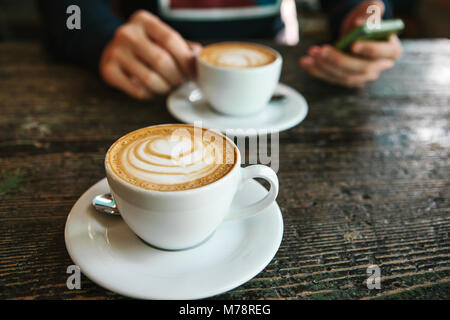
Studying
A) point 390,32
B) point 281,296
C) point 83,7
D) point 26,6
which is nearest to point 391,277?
point 281,296

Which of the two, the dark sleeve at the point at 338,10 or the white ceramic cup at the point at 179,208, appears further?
the dark sleeve at the point at 338,10

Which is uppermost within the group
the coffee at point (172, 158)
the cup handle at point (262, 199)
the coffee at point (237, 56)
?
the coffee at point (237, 56)

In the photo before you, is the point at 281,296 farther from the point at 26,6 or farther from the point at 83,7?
the point at 26,6

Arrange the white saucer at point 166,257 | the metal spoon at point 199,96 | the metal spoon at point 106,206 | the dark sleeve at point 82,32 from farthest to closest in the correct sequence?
the dark sleeve at point 82,32 → the metal spoon at point 199,96 → the metal spoon at point 106,206 → the white saucer at point 166,257

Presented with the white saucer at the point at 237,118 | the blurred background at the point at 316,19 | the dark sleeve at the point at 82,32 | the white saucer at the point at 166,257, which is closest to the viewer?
the white saucer at the point at 166,257

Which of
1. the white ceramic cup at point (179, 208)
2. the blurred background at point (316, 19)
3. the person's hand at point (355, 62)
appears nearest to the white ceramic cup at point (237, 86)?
the person's hand at point (355, 62)

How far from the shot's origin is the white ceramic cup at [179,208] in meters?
0.41

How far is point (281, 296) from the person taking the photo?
0.43 metres

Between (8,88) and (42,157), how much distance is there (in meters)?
0.39

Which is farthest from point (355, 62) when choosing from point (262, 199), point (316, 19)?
point (316, 19)

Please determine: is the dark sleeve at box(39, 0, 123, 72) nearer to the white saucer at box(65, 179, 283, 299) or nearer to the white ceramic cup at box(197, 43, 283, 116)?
the white ceramic cup at box(197, 43, 283, 116)

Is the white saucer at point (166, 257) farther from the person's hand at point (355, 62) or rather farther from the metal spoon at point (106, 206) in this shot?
the person's hand at point (355, 62)

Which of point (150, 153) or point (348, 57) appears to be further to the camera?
point (348, 57)

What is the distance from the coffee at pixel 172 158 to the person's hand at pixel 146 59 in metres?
0.44
